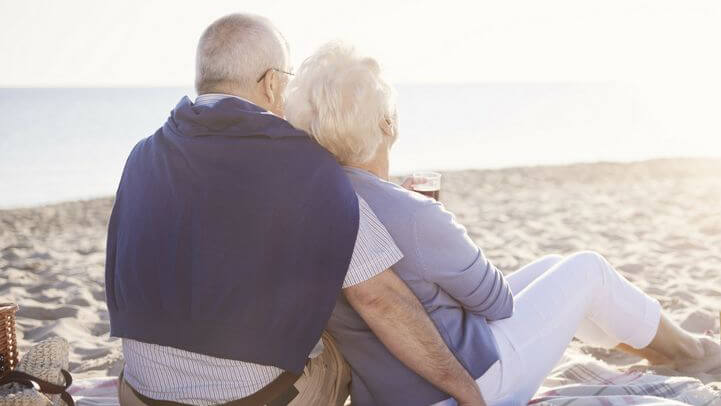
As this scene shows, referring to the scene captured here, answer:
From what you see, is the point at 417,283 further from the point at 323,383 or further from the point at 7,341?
the point at 7,341

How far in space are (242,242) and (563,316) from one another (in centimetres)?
126

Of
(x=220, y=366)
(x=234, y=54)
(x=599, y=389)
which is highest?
(x=234, y=54)

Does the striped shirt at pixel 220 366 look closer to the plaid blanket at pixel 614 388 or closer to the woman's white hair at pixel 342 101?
the woman's white hair at pixel 342 101

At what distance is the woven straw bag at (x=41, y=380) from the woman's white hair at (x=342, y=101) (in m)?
1.27

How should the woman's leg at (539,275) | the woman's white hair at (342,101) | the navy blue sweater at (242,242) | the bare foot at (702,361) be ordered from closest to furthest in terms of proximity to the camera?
1. the navy blue sweater at (242,242)
2. the woman's white hair at (342,101)
3. the woman's leg at (539,275)
4. the bare foot at (702,361)

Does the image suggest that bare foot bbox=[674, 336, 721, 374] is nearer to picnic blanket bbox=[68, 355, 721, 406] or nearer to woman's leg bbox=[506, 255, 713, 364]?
woman's leg bbox=[506, 255, 713, 364]

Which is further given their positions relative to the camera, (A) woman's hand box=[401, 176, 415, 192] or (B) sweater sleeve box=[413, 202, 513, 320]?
(A) woman's hand box=[401, 176, 415, 192]

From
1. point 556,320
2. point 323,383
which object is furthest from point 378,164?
point 556,320

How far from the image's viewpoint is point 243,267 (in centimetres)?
193

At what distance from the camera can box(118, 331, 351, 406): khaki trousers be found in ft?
7.22

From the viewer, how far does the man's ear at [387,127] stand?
215cm

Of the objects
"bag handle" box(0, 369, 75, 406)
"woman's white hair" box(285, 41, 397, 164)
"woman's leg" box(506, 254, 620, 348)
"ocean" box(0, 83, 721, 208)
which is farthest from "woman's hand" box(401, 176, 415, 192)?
"ocean" box(0, 83, 721, 208)

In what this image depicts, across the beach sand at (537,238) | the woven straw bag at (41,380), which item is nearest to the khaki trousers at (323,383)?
the woven straw bag at (41,380)

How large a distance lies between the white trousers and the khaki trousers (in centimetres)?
39
